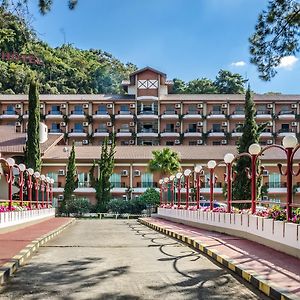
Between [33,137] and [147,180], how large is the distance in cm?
1620

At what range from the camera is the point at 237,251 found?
39.0ft

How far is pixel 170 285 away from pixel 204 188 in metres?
51.4

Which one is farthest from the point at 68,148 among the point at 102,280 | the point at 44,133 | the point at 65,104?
the point at 102,280

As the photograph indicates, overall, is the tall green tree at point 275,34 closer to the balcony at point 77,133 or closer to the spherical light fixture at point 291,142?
the spherical light fixture at point 291,142

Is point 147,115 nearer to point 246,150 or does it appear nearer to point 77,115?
point 77,115

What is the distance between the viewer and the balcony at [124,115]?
74812 millimetres

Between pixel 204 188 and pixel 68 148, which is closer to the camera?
pixel 204 188

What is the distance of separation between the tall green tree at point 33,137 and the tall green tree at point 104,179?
8.60 meters

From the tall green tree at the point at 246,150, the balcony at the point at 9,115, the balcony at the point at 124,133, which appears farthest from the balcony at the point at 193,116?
the tall green tree at the point at 246,150

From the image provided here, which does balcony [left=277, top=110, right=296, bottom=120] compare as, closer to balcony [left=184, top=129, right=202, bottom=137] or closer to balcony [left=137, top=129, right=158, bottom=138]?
balcony [left=184, top=129, right=202, bottom=137]

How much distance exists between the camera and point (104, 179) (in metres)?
56.2

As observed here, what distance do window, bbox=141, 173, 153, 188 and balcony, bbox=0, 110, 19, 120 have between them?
82.5 ft

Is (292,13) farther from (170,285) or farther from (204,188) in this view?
(204,188)

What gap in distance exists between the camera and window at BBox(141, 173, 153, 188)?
197 ft
